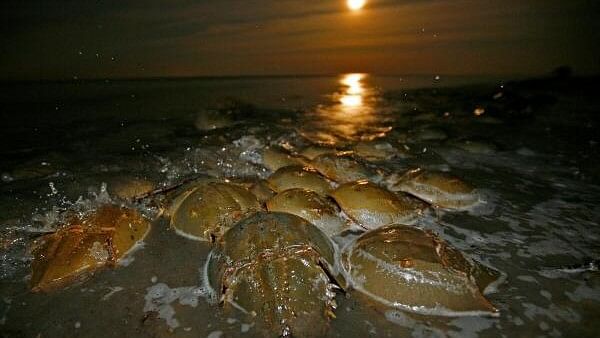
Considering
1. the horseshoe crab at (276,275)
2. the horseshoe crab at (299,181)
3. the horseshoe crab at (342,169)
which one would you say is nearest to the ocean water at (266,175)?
the horseshoe crab at (276,275)

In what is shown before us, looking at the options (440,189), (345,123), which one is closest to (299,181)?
(440,189)

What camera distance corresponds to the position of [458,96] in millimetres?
13750

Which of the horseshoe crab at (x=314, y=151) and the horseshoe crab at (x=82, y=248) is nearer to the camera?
the horseshoe crab at (x=82, y=248)

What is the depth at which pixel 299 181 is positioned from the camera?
337 centimetres

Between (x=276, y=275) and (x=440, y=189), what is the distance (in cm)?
224

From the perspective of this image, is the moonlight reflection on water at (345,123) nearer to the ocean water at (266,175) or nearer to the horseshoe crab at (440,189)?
the ocean water at (266,175)

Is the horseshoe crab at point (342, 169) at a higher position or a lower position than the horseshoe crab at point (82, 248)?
lower

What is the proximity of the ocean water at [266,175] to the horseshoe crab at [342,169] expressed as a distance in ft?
1.97

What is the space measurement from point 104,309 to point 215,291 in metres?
0.68

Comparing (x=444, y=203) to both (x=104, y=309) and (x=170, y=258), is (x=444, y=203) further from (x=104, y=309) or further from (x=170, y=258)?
(x=104, y=309)

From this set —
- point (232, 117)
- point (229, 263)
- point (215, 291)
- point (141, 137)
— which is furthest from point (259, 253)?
point (232, 117)

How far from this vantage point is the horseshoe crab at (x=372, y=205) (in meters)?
2.91

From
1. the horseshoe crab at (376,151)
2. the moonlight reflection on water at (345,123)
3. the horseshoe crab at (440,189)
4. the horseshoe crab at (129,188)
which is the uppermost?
the horseshoe crab at (129,188)

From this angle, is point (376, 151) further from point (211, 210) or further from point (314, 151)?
point (211, 210)
